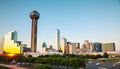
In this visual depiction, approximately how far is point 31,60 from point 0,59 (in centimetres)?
3853

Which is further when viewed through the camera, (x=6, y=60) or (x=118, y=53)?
(x=118, y=53)

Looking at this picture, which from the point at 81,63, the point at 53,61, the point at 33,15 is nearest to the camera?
the point at 81,63

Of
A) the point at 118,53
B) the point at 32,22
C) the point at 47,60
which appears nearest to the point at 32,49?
the point at 32,22

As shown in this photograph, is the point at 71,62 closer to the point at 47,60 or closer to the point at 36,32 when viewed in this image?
the point at 47,60

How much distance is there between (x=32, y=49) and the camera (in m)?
190

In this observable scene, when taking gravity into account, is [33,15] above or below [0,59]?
above

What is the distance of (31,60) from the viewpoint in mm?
78938

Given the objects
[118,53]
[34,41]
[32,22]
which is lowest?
[118,53]

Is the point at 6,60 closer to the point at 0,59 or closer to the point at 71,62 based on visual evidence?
the point at 0,59

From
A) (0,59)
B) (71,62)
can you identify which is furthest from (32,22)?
(71,62)

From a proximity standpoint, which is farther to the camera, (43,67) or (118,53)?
(118,53)

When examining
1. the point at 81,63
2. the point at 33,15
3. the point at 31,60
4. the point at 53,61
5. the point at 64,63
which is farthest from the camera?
the point at 33,15

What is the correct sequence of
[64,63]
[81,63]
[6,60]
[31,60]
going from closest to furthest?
[81,63], [64,63], [31,60], [6,60]

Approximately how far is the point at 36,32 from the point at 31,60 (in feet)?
379
